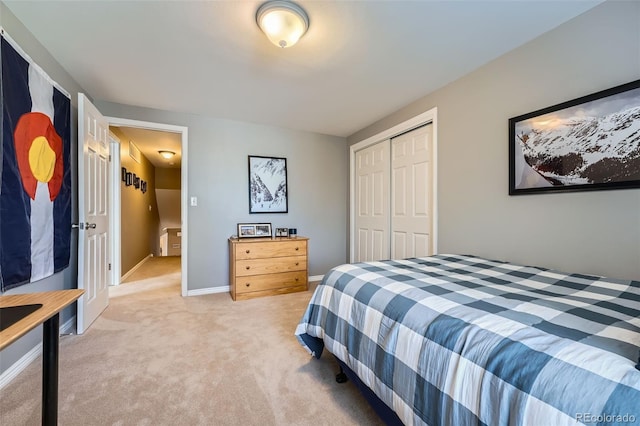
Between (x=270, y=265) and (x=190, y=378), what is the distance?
1636 mm

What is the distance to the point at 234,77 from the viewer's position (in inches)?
93.1

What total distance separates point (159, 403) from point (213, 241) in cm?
214

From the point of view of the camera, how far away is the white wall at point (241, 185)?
3264 mm

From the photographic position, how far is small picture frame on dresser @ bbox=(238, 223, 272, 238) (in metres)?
3.39

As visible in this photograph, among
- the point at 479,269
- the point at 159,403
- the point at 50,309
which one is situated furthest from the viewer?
the point at 479,269

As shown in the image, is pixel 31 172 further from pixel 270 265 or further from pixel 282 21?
pixel 270 265

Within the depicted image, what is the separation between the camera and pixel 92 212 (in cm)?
240

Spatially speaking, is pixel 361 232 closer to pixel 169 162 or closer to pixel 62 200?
pixel 62 200

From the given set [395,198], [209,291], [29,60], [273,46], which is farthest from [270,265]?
[29,60]

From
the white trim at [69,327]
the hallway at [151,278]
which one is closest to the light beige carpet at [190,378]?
the white trim at [69,327]

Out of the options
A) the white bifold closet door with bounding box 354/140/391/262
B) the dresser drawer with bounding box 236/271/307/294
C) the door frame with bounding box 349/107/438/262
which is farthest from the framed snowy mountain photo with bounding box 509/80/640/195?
the dresser drawer with bounding box 236/271/307/294

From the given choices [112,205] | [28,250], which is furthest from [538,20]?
[112,205]

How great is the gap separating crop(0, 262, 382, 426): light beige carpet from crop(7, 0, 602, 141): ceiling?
2.21 metres

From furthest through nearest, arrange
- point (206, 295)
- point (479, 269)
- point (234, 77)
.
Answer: point (206, 295), point (234, 77), point (479, 269)
